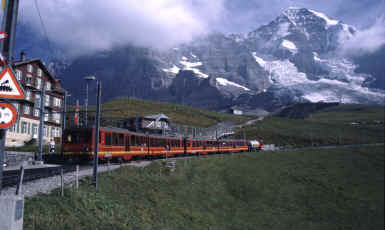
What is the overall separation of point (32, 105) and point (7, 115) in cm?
4880

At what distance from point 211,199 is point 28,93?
3818 cm

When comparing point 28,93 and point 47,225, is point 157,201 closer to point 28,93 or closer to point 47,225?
point 47,225

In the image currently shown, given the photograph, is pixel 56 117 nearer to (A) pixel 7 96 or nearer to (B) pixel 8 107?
(A) pixel 7 96

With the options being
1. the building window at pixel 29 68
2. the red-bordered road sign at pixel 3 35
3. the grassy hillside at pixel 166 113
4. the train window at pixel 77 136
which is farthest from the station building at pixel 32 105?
the grassy hillside at pixel 166 113

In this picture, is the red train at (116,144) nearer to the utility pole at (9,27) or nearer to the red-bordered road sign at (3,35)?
the utility pole at (9,27)

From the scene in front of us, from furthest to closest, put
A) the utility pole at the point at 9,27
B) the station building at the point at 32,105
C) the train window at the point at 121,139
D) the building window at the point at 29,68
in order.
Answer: the building window at the point at 29,68, the station building at the point at 32,105, the train window at the point at 121,139, the utility pole at the point at 9,27

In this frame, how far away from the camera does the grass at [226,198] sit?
13.2 metres

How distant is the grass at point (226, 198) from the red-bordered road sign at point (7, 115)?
467 cm

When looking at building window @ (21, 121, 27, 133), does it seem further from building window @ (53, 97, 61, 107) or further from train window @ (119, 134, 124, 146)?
train window @ (119, 134, 124, 146)

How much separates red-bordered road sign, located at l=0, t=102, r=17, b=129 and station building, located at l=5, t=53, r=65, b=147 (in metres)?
39.5

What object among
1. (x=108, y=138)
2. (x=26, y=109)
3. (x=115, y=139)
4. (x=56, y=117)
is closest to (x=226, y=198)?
(x=115, y=139)

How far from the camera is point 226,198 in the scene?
86.7 ft

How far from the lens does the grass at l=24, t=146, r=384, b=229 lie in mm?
13161

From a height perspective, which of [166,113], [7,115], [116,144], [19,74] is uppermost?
[166,113]
